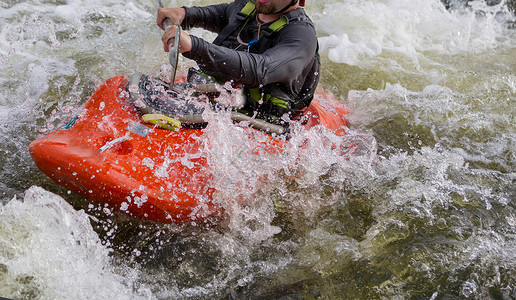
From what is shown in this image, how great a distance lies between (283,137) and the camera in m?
2.85

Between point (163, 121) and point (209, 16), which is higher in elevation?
point (209, 16)

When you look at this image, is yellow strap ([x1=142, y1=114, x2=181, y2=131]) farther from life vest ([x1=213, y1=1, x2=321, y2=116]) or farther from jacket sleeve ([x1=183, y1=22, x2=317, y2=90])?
life vest ([x1=213, y1=1, x2=321, y2=116])

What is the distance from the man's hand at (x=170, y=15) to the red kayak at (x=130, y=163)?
653 millimetres

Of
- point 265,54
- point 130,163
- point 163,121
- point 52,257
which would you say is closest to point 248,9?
point 265,54

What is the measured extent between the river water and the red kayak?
0.12 metres

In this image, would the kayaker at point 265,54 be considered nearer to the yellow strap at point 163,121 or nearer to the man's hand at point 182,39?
the man's hand at point 182,39

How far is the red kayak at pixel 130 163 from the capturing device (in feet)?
7.98

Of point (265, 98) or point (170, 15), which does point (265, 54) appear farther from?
point (170, 15)

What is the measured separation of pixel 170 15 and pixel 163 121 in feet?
2.80

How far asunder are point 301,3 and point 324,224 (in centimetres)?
138

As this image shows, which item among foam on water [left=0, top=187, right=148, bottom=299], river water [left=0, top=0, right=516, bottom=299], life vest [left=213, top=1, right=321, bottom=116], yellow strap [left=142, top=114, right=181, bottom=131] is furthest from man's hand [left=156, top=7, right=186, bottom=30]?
foam on water [left=0, top=187, right=148, bottom=299]

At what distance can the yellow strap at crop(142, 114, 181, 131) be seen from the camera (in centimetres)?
264

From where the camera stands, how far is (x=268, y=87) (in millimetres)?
2781

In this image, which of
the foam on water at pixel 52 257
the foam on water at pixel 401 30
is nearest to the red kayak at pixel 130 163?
the foam on water at pixel 52 257
